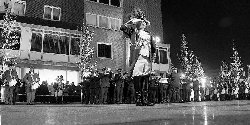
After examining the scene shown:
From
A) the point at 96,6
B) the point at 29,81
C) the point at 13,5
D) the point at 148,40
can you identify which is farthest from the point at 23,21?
the point at 148,40

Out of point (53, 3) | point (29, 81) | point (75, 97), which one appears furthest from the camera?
point (53, 3)

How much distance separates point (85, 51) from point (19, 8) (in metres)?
7.11

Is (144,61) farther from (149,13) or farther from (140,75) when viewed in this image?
(149,13)

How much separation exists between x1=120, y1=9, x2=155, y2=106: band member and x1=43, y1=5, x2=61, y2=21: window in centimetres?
2207

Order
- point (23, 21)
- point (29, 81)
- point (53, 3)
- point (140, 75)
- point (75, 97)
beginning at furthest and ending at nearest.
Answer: point (53, 3), point (23, 21), point (75, 97), point (29, 81), point (140, 75)

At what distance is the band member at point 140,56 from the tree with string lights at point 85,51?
18144mm

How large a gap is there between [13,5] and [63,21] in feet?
15.5

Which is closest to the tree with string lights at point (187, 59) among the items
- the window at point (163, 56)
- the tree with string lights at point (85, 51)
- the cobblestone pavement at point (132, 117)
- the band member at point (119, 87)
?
the window at point (163, 56)

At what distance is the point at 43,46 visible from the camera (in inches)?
1047

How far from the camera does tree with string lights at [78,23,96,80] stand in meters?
26.3

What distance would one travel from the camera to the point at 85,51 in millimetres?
26797

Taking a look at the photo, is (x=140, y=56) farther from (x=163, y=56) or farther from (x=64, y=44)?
(x=163, y=56)

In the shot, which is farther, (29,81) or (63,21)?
(63,21)

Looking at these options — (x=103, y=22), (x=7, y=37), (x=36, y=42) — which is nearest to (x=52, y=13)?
(x=36, y=42)
